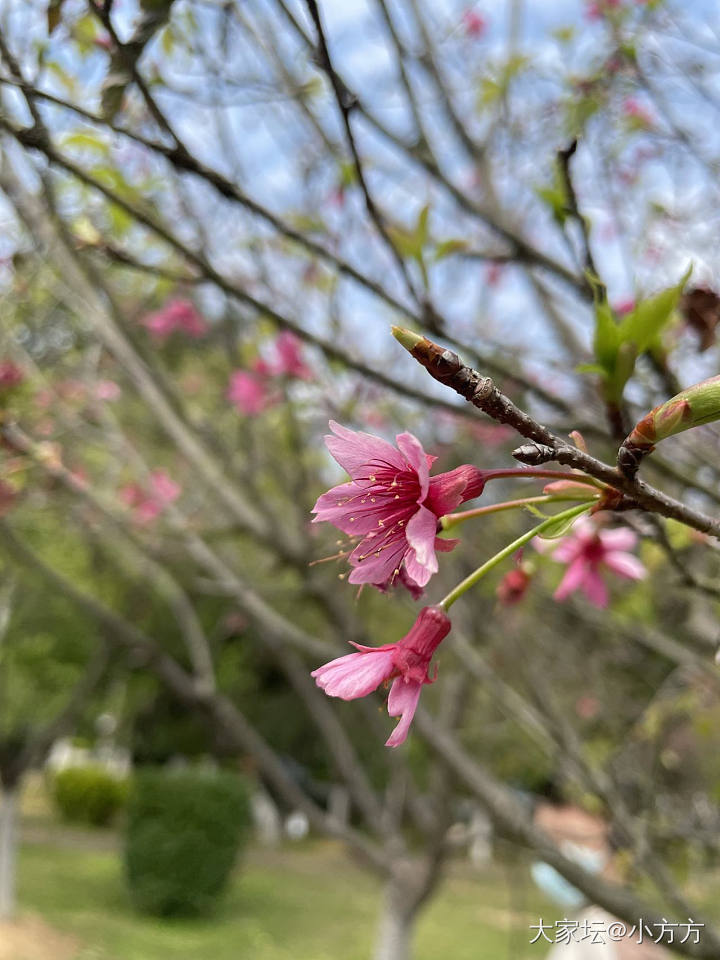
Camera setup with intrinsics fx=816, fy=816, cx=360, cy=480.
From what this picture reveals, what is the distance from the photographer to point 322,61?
1.12 meters

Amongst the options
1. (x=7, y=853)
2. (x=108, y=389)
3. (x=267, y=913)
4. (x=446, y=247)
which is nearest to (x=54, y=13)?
(x=446, y=247)

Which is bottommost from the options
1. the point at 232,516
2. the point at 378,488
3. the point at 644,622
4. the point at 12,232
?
the point at 644,622

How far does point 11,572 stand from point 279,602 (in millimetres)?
3830

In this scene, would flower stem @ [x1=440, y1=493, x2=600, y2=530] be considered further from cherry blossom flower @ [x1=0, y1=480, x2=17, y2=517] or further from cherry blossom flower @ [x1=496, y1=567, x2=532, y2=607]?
cherry blossom flower @ [x1=0, y1=480, x2=17, y2=517]

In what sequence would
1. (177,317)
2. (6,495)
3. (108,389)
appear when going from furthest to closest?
(108,389) < (177,317) < (6,495)

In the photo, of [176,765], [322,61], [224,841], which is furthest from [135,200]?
[176,765]

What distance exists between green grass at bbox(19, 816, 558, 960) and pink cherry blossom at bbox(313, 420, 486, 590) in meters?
8.34

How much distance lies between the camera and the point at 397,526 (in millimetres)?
785

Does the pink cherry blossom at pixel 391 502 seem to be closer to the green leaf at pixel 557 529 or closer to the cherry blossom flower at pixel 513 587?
the green leaf at pixel 557 529

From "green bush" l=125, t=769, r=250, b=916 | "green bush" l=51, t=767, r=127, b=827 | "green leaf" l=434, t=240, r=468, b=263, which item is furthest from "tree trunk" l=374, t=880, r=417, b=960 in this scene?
"green bush" l=51, t=767, r=127, b=827

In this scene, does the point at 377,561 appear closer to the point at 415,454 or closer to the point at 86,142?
the point at 415,454

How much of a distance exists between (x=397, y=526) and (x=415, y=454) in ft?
0.43

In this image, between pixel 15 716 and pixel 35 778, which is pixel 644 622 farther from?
pixel 35 778

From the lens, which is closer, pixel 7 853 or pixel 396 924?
pixel 396 924
